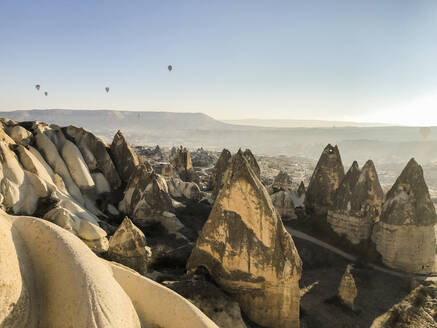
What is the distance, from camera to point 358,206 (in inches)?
947

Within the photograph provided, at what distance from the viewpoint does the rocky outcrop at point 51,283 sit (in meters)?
3.93

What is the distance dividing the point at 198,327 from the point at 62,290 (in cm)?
255

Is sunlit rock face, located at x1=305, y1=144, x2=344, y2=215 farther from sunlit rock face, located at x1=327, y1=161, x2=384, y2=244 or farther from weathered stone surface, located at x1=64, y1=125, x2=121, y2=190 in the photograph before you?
weathered stone surface, located at x1=64, y1=125, x2=121, y2=190

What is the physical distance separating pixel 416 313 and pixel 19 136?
26.4 meters

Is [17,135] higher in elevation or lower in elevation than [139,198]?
higher

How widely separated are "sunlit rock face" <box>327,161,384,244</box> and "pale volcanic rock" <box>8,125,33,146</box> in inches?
965

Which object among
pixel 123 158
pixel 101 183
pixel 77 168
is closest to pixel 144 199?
pixel 101 183

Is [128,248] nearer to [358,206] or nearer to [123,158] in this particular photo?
[123,158]

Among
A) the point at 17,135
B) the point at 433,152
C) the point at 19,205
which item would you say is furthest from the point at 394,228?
the point at 433,152

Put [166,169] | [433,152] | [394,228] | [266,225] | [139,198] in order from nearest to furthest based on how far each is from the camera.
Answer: [266,225] → [394,228] → [139,198] → [166,169] → [433,152]

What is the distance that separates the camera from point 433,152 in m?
161

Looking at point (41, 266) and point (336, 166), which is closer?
point (41, 266)

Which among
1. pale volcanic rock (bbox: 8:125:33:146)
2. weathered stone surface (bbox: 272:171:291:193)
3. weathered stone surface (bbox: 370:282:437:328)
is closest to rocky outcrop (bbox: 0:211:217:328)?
weathered stone surface (bbox: 370:282:437:328)

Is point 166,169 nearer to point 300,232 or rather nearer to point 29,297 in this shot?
point 300,232
